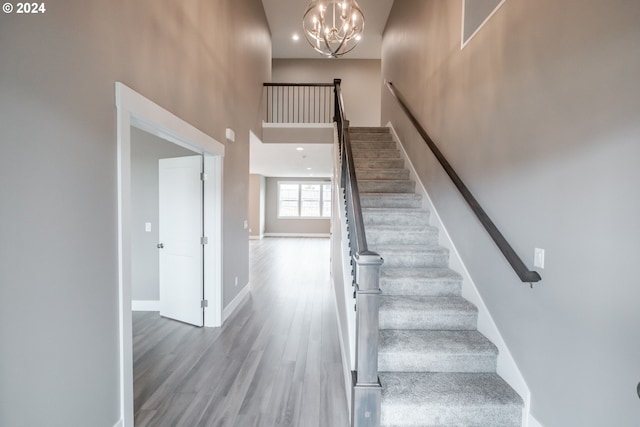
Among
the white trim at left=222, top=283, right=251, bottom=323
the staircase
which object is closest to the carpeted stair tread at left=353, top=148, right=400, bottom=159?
the staircase

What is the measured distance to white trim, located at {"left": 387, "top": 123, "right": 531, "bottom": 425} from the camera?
184cm

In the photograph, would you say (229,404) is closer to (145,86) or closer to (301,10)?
(145,86)

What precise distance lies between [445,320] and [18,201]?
9.04 ft

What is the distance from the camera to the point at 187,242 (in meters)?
3.57

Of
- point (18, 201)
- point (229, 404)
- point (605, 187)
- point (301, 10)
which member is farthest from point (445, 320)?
point (301, 10)

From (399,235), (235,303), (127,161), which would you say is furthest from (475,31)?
(235,303)

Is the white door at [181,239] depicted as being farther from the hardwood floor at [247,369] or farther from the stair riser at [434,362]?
the stair riser at [434,362]

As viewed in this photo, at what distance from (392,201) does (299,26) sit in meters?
5.50

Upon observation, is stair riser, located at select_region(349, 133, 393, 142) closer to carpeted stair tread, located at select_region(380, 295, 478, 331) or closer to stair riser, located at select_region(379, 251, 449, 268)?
stair riser, located at select_region(379, 251, 449, 268)

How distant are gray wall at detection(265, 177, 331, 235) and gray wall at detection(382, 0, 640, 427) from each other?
10.4m

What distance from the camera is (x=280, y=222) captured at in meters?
13.0

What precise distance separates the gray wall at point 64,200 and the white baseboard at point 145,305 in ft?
8.56

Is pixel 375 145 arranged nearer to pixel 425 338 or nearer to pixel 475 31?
pixel 475 31

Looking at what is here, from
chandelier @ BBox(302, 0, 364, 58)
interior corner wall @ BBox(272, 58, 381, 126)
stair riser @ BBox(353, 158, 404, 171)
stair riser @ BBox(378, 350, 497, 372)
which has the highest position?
interior corner wall @ BBox(272, 58, 381, 126)
